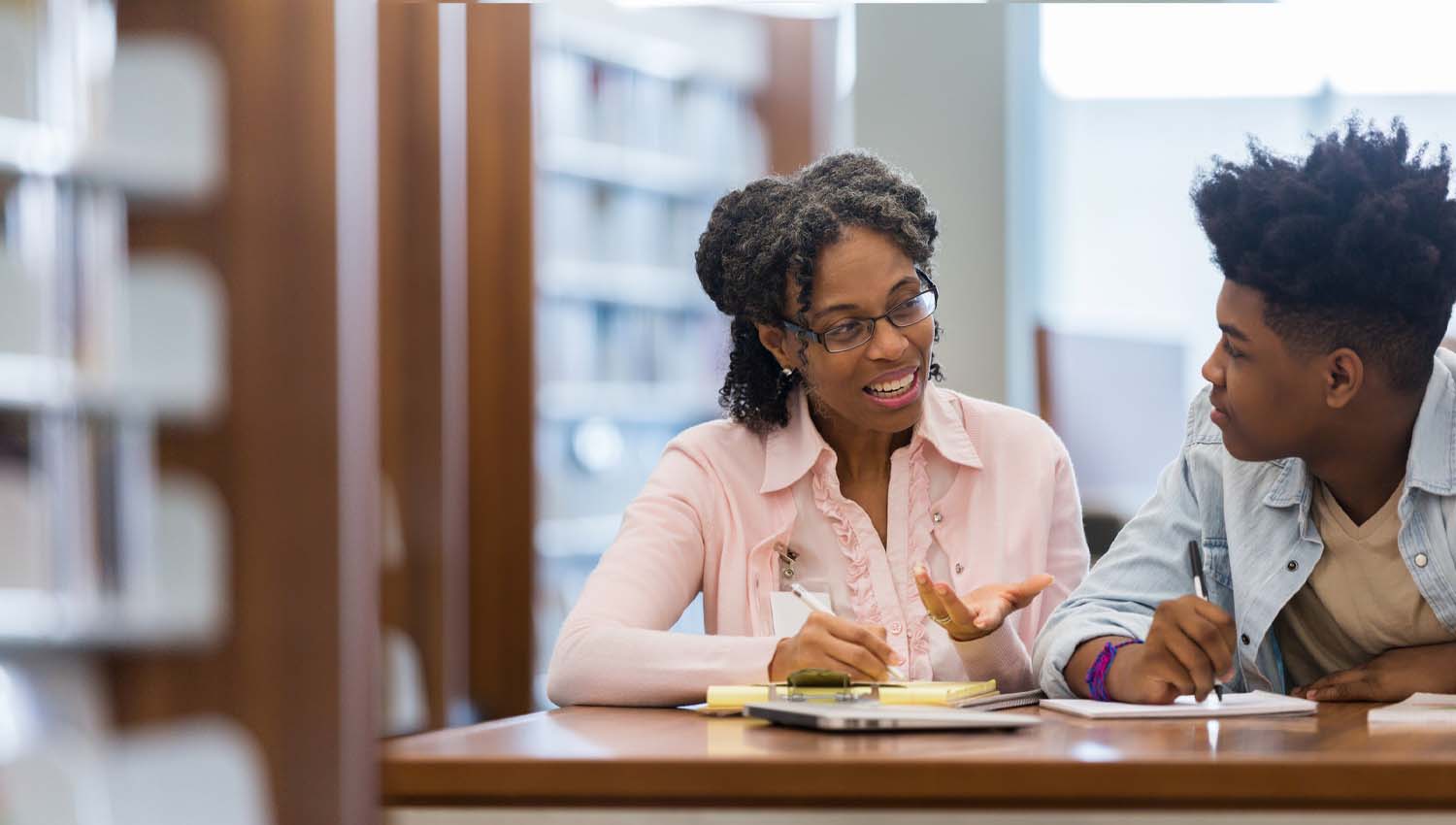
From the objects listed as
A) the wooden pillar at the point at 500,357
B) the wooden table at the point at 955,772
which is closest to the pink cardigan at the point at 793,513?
the wooden table at the point at 955,772

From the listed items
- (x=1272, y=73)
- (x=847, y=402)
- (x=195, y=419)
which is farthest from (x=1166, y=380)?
(x=195, y=419)

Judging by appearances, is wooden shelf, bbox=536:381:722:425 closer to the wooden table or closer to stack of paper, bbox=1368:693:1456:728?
stack of paper, bbox=1368:693:1456:728

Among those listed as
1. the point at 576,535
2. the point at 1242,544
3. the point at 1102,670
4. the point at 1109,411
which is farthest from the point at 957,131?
the point at 1102,670

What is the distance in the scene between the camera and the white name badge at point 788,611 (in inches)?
62.8

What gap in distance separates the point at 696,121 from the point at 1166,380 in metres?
1.97

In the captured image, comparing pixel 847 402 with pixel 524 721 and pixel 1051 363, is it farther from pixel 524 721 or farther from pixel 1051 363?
pixel 1051 363

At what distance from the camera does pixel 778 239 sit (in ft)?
5.69

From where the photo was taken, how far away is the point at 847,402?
5.59 ft

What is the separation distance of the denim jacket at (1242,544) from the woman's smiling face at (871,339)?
333 millimetres

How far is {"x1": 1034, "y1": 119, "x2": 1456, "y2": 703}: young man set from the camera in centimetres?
126

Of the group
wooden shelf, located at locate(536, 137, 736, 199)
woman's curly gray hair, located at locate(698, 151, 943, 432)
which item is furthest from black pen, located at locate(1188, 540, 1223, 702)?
wooden shelf, located at locate(536, 137, 736, 199)

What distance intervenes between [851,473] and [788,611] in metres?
0.24

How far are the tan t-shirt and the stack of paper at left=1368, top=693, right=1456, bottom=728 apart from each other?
0.09m

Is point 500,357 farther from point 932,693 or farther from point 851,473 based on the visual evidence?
point 932,693
